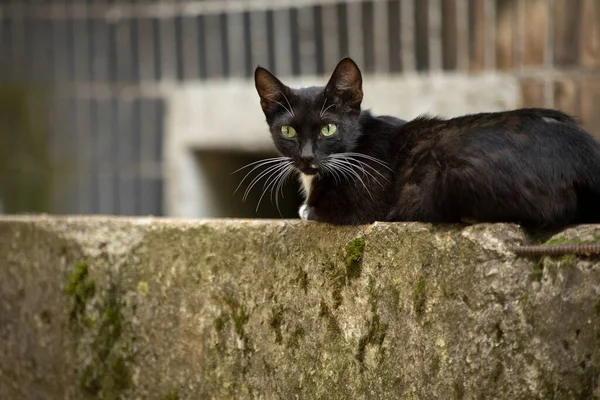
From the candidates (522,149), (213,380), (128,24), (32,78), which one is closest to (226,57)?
(128,24)

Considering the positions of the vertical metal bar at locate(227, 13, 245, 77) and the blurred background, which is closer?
the blurred background

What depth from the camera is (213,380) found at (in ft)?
10.5

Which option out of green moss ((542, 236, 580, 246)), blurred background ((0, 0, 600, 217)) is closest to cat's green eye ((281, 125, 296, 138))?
green moss ((542, 236, 580, 246))

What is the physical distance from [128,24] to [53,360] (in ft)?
9.93

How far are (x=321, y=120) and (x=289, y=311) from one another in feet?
2.35

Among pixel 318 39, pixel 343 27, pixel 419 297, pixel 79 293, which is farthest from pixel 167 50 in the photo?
pixel 419 297

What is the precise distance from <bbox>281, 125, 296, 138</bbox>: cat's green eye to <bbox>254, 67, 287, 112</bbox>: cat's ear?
135mm

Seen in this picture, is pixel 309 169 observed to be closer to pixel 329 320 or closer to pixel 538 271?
pixel 329 320

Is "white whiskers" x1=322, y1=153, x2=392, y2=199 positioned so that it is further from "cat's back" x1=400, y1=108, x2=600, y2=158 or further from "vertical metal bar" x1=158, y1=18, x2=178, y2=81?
"vertical metal bar" x1=158, y1=18, x2=178, y2=81

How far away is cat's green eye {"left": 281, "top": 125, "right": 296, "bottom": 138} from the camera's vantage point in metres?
3.27

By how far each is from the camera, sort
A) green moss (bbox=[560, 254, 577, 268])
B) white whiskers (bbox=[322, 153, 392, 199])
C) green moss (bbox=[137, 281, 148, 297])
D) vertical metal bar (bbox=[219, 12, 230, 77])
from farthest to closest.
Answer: vertical metal bar (bbox=[219, 12, 230, 77]) → green moss (bbox=[137, 281, 148, 297]) → white whiskers (bbox=[322, 153, 392, 199]) → green moss (bbox=[560, 254, 577, 268])

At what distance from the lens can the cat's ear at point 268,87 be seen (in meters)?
3.32

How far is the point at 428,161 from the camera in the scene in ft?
9.25

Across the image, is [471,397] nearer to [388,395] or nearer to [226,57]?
[388,395]
